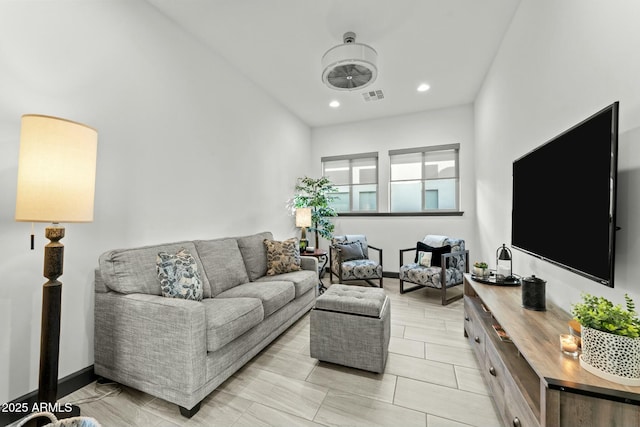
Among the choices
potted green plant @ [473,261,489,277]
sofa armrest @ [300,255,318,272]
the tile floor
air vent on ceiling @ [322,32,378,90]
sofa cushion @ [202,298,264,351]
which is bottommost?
the tile floor

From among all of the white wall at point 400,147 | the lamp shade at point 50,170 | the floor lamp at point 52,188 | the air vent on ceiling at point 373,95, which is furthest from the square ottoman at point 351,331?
the air vent on ceiling at point 373,95

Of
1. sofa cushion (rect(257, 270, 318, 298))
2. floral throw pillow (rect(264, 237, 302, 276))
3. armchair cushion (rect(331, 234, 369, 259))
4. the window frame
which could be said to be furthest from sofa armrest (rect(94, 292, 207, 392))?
the window frame

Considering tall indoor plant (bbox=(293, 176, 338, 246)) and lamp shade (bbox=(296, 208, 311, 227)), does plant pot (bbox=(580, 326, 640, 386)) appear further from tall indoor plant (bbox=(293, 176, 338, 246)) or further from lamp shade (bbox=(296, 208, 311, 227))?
tall indoor plant (bbox=(293, 176, 338, 246))

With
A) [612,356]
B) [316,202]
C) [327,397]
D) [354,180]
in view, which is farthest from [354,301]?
[354,180]

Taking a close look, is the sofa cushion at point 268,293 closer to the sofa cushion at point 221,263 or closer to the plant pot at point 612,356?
the sofa cushion at point 221,263

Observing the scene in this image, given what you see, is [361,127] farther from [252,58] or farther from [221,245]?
[221,245]

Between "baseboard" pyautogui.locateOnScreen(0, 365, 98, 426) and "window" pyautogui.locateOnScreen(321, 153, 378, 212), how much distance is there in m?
4.14

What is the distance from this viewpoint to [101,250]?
1.93 metres

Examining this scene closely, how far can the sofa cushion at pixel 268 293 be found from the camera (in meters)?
2.25

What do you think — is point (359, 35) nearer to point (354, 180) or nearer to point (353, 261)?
point (354, 180)

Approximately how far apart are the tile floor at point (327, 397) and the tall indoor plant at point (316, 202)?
2.48m

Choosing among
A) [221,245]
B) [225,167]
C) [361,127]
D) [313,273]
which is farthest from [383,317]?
[361,127]

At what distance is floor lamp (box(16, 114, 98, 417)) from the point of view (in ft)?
4.02

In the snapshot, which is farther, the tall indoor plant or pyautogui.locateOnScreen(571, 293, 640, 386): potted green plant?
the tall indoor plant
